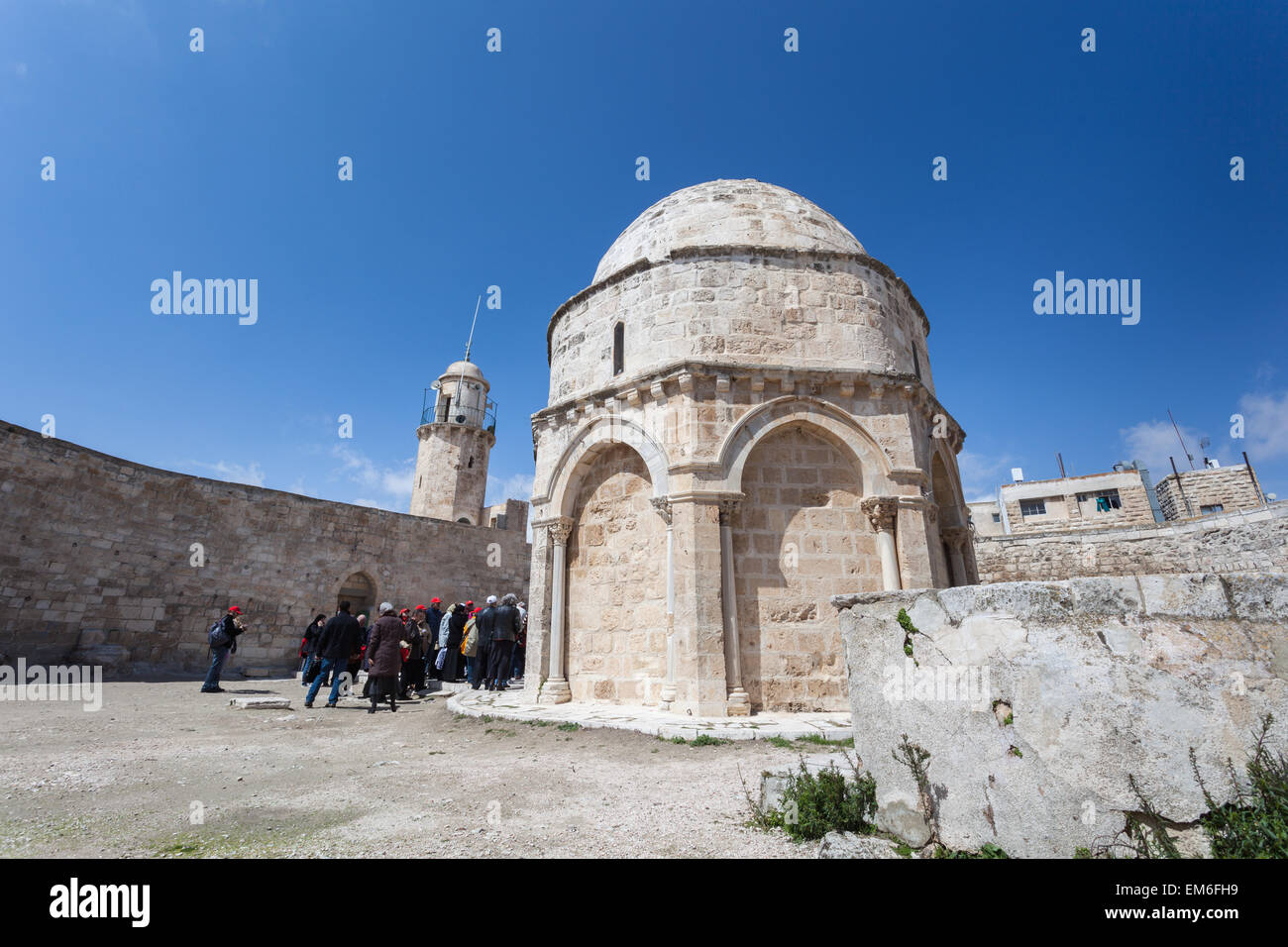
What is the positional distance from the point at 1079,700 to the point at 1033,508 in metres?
39.2

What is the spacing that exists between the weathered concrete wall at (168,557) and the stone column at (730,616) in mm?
13611

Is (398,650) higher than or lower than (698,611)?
lower

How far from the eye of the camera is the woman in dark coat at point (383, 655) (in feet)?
28.9

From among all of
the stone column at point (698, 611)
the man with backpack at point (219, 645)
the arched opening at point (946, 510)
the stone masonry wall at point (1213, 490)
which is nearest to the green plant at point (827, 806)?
the stone column at point (698, 611)

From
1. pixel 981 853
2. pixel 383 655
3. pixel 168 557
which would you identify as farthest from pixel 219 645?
pixel 981 853

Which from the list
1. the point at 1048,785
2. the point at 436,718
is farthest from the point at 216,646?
the point at 1048,785

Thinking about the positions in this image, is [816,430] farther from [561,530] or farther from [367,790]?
[367,790]

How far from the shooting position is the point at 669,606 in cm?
750

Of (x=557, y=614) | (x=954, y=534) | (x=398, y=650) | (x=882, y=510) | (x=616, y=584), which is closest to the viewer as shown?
(x=882, y=510)

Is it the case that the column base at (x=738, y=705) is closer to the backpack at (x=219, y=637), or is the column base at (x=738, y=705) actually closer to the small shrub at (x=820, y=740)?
the small shrub at (x=820, y=740)

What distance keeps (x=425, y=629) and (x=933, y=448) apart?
9753 mm

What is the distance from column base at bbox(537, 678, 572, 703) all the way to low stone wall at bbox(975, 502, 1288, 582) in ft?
33.9

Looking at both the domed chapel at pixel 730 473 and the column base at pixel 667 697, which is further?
the domed chapel at pixel 730 473
